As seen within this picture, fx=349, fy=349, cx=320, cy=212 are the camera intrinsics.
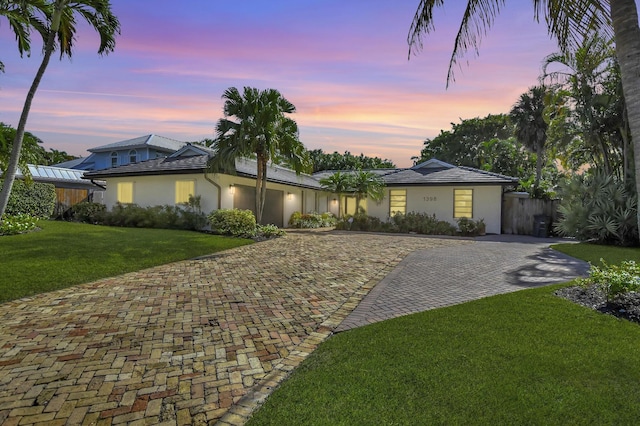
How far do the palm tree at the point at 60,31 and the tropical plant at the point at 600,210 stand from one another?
16.5 meters

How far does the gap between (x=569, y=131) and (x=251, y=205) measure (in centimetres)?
1606

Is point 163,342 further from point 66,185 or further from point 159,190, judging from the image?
point 66,185

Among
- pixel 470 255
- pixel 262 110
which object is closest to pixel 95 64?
pixel 262 110

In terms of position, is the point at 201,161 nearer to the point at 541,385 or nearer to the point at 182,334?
the point at 182,334

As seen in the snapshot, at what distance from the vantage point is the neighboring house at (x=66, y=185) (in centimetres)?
→ 1933

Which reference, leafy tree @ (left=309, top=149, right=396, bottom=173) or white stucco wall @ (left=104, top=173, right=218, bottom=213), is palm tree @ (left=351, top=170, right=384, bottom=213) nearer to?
white stucco wall @ (left=104, top=173, right=218, bottom=213)

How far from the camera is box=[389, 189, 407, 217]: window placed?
21.9 m

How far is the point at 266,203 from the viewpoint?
66.1ft

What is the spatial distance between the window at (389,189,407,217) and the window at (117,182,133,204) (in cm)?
1503

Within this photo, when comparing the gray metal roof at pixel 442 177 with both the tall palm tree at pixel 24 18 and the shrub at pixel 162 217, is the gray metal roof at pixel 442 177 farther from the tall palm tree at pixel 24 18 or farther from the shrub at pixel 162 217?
the tall palm tree at pixel 24 18

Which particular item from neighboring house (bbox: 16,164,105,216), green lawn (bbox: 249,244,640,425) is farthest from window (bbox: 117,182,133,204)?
green lawn (bbox: 249,244,640,425)

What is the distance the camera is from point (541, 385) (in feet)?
9.52

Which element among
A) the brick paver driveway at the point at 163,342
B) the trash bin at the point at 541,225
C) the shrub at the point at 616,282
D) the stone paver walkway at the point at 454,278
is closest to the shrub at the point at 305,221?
the stone paver walkway at the point at 454,278

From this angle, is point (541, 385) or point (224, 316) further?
point (224, 316)
